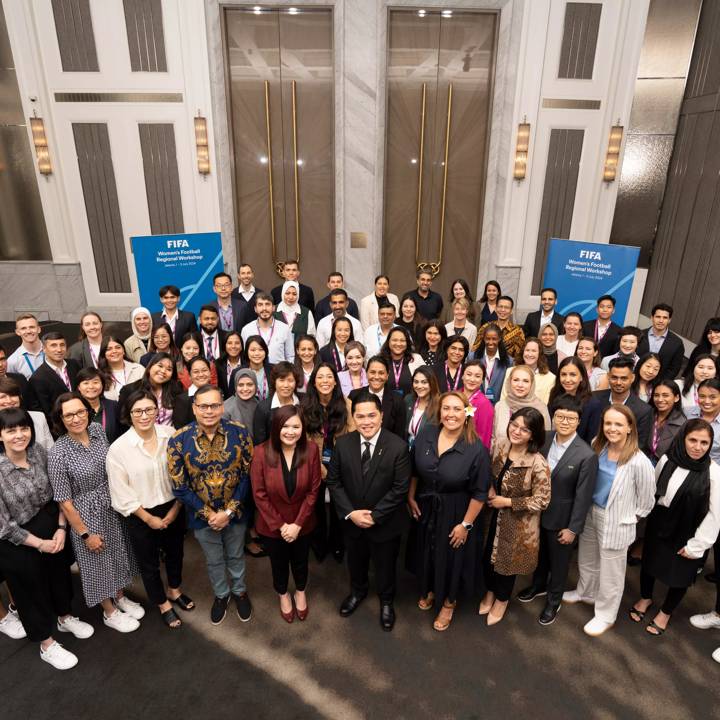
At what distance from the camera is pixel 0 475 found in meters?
3.06

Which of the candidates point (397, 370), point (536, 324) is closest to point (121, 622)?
point (397, 370)

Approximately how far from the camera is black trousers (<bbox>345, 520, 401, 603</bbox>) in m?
3.63

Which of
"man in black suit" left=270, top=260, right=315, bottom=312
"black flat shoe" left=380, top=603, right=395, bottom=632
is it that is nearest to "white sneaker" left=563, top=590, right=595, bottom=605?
"black flat shoe" left=380, top=603, right=395, bottom=632

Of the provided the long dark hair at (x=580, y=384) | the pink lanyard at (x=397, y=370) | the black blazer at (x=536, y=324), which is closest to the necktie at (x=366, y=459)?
the pink lanyard at (x=397, y=370)

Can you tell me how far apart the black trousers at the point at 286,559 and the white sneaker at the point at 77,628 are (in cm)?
127

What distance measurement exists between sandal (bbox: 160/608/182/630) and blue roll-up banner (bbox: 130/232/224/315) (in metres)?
4.47

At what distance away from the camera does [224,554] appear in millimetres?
3801

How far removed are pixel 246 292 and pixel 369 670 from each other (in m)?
4.39

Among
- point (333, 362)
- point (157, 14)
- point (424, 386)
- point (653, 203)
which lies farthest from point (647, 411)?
point (157, 14)

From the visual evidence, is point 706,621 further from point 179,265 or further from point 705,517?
point 179,265

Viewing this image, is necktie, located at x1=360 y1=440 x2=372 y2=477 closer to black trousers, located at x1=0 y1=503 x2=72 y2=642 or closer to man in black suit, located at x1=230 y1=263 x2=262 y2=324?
black trousers, located at x1=0 y1=503 x2=72 y2=642

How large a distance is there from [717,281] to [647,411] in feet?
15.9

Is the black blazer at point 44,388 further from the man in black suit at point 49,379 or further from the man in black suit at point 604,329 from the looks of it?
the man in black suit at point 604,329

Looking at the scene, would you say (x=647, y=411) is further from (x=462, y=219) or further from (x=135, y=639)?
(x=462, y=219)
